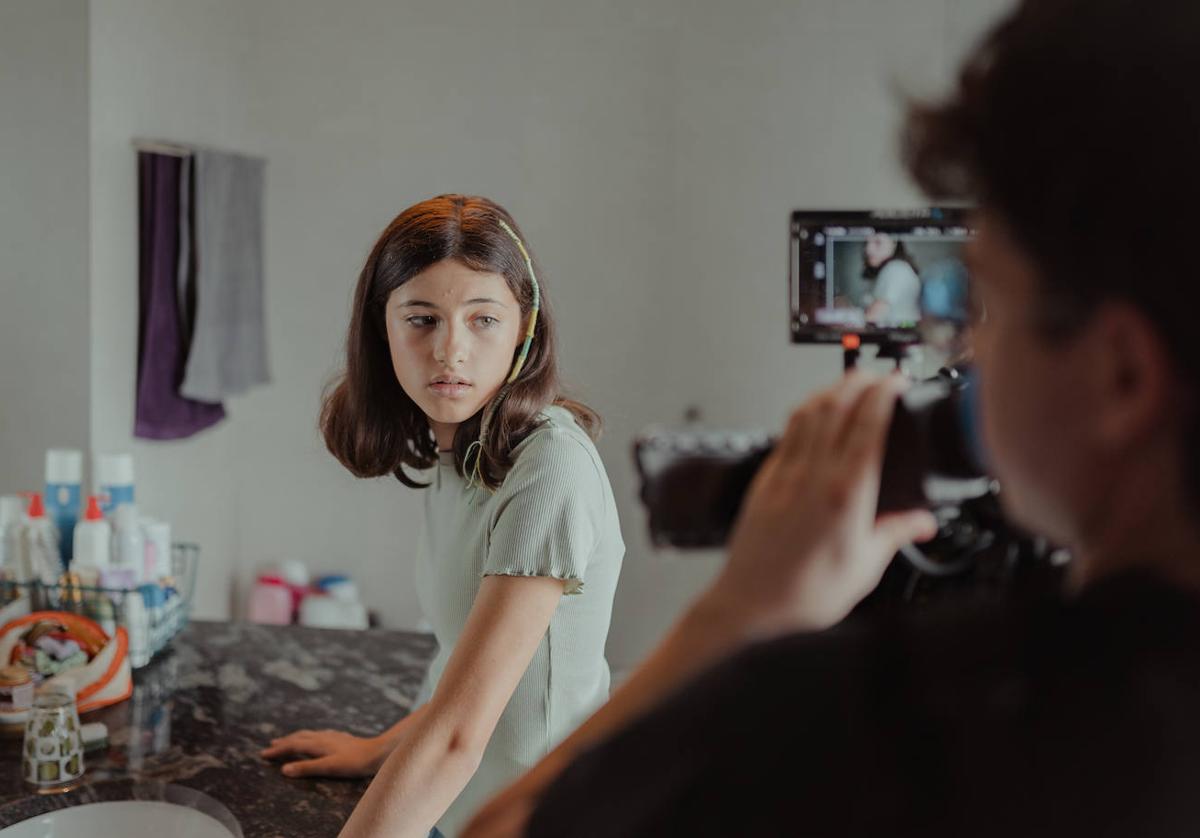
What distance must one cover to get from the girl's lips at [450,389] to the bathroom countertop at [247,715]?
20.1 inches

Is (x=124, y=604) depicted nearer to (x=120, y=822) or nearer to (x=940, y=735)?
(x=120, y=822)

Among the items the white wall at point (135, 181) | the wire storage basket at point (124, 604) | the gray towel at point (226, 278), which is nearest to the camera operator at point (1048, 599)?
the wire storage basket at point (124, 604)

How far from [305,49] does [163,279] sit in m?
1.09

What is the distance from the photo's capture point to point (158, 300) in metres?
2.88

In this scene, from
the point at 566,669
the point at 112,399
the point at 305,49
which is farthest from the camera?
the point at 305,49

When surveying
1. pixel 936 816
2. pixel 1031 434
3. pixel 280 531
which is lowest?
pixel 280 531

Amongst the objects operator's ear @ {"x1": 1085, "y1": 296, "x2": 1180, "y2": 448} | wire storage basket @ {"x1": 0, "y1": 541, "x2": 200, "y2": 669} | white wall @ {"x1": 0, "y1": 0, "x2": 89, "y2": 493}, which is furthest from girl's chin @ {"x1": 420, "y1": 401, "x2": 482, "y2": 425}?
white wall @ {"x1": 0, "y1": 0, "x2": 89, "y2": 493}

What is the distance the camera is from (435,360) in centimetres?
129

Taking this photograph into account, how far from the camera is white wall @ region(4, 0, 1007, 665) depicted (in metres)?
3.35

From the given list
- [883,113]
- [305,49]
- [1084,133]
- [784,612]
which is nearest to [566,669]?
[784,612]

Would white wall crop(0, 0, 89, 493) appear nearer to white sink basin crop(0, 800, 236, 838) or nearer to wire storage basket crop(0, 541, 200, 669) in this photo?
wire storage basket crop(0, 541, 200, 669)

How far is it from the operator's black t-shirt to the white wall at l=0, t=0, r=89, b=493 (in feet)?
7.93

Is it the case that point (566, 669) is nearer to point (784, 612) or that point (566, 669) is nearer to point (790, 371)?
point (784, 612)

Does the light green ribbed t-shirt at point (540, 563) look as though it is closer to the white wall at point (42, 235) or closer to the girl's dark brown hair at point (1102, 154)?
the girl's dark brown hair at point (1102, 154)
